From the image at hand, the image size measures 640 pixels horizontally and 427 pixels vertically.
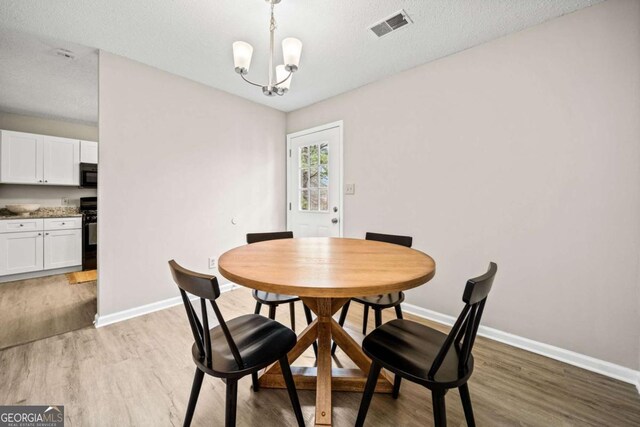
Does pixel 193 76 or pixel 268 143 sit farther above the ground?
pixel 193 76

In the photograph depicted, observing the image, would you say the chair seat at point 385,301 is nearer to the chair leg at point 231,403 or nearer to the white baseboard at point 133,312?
the chair leg at point 231,403

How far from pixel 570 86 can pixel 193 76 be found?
324 centimetres

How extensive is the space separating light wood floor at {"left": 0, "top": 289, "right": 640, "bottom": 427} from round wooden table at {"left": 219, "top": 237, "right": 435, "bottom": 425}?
0.36 ft

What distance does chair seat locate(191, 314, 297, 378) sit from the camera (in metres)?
1.03

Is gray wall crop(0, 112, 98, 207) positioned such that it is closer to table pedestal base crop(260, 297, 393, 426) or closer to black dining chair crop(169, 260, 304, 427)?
black dining chair crop(169, 260, 304, 427)

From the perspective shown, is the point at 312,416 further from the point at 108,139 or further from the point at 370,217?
the point at 108,139

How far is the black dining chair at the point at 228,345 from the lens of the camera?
3.18 ft

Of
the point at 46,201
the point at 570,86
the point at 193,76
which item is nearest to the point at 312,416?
the point at 570,86

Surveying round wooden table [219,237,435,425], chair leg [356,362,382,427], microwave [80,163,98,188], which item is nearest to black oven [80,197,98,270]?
microwave [80,163,98,188]

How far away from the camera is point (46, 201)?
13.7 ft

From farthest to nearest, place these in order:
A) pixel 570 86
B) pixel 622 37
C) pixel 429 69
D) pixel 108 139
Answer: pixel 429 69
pixel 108 139
pixel 570 86
pixel 622 37

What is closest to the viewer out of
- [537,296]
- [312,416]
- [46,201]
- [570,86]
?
[312,416]

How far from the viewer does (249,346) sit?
1164 millimetres

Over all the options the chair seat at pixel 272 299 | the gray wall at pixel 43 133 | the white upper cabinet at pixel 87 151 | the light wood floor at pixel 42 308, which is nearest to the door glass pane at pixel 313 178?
the chair seat at pixel 272 299
